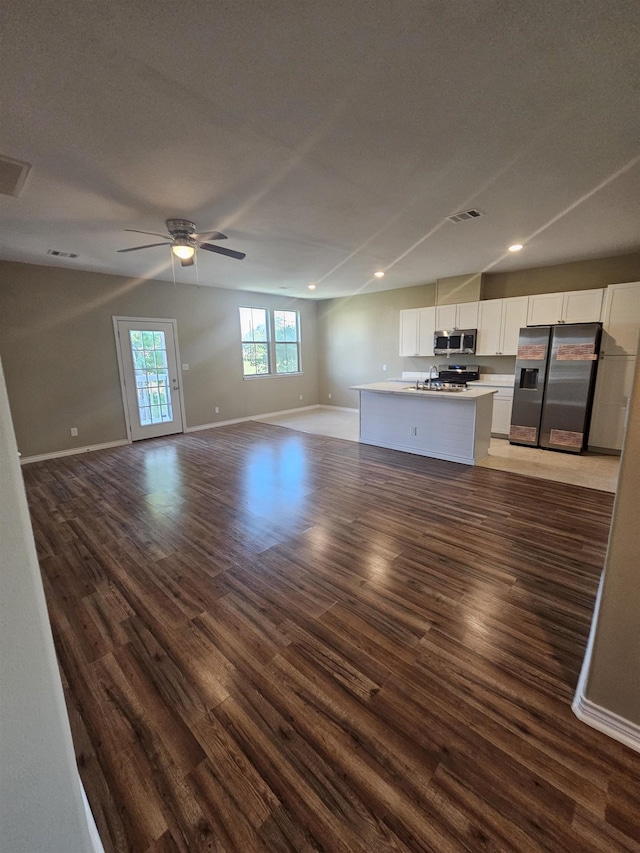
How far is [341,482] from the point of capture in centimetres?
425

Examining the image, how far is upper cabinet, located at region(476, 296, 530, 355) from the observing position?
572cm

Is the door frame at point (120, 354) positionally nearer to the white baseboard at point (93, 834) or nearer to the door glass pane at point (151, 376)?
the door glass pane at point (151, 376)

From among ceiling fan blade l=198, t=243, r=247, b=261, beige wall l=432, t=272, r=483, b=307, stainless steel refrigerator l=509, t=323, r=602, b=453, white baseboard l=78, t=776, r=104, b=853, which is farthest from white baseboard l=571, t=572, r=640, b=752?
beige wall l=432, t=272, r=483, b=307

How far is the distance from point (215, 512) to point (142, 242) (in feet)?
10.8

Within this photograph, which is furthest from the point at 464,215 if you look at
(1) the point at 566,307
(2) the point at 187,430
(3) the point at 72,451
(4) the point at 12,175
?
(3) the point at 72,451

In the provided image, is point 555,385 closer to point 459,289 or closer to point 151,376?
point 459,289

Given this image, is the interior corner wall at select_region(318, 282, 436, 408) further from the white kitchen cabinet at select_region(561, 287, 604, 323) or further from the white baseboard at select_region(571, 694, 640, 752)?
the white baseboard at select_region(571, 694, 640, 752)

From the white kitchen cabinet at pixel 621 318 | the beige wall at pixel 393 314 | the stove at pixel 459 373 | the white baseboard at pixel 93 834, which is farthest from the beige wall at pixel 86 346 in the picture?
the white kitchen cabinet at pixel 621 318

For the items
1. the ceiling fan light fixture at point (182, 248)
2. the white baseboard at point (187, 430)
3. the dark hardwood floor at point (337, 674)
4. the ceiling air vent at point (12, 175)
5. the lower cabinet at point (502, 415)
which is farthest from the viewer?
the lower cabinet at point (502, 415)

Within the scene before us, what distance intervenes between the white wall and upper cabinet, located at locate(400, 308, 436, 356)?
6.87 metres

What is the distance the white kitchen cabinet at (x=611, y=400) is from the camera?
4.91 m

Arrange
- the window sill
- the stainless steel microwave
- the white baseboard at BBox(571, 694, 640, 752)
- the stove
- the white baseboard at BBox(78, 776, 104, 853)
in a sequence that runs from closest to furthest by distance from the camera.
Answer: the white baseboard at BBox(78, 776, 104, 853) < the white baseboard at BBox(571, 694, 640, 752) < the stainless steel microwave < the stove < the window sill

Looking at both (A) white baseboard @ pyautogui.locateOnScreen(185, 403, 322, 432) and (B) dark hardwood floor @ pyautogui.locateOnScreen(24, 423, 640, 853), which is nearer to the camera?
(B) dark hardwood floor @ pyautogui.locateOnScreen(24, 423, 640, 853)

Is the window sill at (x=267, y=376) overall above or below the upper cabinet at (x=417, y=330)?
below
